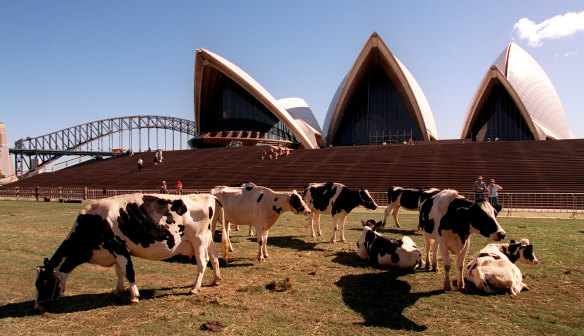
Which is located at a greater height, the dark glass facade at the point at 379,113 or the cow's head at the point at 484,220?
the dark glass facade at the point at 379,113

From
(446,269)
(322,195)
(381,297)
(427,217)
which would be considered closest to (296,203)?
(322,195)

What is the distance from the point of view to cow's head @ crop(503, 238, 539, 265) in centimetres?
681

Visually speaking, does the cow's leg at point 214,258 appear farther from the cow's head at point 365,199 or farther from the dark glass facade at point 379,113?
the dark glass facade at point 379,113

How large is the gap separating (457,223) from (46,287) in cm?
601

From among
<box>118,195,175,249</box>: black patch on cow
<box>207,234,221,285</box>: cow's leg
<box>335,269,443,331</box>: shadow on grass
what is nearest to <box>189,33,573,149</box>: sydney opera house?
<box>335,269,443,331</box>: shadow on grass

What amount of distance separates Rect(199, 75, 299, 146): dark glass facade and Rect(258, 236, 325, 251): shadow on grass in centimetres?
4643

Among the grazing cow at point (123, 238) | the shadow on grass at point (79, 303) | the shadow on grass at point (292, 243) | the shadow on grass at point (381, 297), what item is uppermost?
the grazing cow at point (123, 238)

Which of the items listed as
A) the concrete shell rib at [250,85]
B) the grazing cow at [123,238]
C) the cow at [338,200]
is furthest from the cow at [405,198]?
the concrete shell rib at [250,85]

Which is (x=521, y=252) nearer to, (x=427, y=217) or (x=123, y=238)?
(x=427, y=217)

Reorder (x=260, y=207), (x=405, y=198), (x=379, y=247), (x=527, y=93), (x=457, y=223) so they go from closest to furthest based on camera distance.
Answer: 1. (x=457, y=223)
2. (x=379, y=247)
3. (x=260, y=207)
4. (x=405, y=198)
5. (x=527, y=93)

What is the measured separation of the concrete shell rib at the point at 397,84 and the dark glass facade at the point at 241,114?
8156 millimetres

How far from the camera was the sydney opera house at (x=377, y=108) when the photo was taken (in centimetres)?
5062

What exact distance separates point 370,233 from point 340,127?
51483 mm

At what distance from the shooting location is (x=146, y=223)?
556 cm
